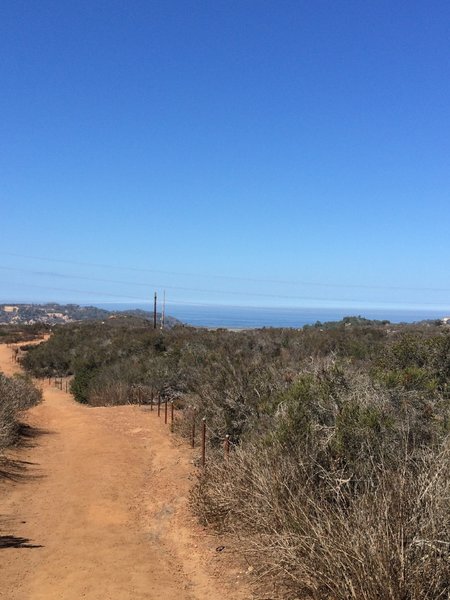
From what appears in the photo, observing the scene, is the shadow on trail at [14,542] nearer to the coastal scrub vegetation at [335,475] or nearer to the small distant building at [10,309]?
the coastal scrub vegetation at [335,475]

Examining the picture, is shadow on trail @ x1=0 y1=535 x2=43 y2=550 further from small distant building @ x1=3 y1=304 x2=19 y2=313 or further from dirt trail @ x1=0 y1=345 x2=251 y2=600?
small distant building @ x1=3 y1=304 x2=19 y2=313

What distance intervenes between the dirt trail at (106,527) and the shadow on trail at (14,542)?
14mm

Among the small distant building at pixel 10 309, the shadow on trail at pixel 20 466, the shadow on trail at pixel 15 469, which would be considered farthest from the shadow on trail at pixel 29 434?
the small distant building at pixel 10 309

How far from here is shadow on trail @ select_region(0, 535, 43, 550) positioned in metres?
6.94

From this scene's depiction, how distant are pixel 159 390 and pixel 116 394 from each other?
9.43ft

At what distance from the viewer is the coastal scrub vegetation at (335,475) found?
398cm

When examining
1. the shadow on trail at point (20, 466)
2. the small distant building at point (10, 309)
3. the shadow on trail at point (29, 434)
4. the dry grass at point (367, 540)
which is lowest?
the shadow on trail at point (29, 434)

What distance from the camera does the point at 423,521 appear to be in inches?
164

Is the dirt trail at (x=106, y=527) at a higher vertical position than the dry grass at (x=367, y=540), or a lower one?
lower

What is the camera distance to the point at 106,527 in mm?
7887

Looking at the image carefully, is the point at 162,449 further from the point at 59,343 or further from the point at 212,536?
the point at 59,343

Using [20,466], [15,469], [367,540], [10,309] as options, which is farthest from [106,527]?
[10,309]

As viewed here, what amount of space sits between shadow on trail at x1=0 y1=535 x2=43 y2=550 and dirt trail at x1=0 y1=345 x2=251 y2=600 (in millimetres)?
14

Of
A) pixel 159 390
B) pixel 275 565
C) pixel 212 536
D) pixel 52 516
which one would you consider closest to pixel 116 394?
pixel 159 390
